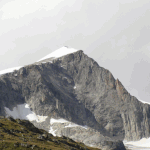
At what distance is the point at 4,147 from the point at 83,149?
38802 mm

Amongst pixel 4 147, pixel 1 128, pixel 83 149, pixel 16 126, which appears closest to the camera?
pixel 4 147

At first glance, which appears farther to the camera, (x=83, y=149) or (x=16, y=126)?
(x=83, y=149)

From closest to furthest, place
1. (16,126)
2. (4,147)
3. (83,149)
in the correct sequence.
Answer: (4,147) → (16,126) → (83,149)

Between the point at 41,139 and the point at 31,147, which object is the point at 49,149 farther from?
the point at 41,139

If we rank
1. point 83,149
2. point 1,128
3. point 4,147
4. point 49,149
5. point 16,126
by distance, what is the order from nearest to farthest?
point 4,147 < point 49,149 < point 1,128 < point 16,126 < point 83,149

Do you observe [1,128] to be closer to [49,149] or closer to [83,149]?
[49,149]

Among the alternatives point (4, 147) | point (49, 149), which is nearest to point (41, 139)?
point (49, 149)

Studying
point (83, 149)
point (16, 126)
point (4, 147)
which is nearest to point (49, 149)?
point (4, 147)

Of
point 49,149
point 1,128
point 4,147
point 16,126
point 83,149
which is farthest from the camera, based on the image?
point 83,149

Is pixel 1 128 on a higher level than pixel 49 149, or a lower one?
higher

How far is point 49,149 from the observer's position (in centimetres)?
5697

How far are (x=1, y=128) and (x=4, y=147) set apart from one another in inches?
667

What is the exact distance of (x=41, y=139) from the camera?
71.2 m

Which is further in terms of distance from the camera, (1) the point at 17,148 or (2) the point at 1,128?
(2) the point at 1,128
